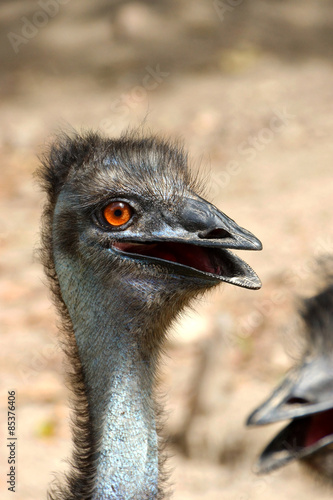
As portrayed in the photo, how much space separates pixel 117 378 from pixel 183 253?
38 cm

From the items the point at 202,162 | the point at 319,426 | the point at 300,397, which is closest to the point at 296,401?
the point at 300,397

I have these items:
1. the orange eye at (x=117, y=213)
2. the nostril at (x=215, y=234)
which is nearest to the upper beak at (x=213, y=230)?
the nostril at (x=215, y=234)

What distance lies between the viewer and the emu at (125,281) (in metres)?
2.05

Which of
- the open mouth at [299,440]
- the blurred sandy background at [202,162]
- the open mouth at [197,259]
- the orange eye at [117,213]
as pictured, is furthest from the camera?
the blurred sandy background at [202,162]

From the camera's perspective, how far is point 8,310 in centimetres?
573

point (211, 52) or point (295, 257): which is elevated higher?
point (211, 52)

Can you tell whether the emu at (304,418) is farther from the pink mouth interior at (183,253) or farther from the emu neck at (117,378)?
the pink mouth interior at (183,253)

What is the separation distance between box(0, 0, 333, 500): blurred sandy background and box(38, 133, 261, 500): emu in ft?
6.38

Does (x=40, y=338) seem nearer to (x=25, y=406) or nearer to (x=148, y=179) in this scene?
(x=25, y=406)

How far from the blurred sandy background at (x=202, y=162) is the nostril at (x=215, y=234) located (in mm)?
2177

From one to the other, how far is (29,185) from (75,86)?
1730mm

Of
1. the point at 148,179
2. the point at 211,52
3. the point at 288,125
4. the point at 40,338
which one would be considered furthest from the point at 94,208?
the point at 211,52

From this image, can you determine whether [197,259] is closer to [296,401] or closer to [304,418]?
[296,401]

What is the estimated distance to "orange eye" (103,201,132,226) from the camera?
211cm
